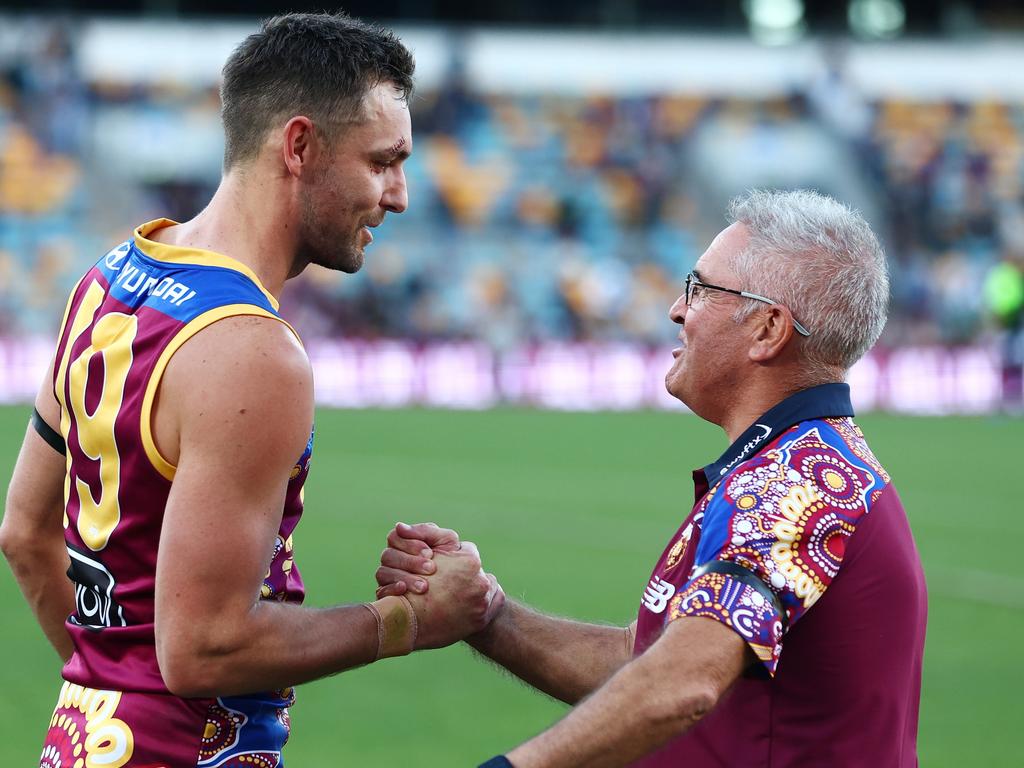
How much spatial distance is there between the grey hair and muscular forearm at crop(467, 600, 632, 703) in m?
0.94

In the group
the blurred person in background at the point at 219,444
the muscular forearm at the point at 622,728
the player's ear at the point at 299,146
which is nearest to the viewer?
the muscular forearm at the point at 622,728

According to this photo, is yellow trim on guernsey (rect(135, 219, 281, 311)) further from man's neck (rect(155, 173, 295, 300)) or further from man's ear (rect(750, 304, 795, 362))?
man's ear (rect(750, 304, 795, 362))

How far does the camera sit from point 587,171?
31609 millimetres

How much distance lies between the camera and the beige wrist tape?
2.94 meters

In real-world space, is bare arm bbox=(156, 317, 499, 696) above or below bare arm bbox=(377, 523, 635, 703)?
above

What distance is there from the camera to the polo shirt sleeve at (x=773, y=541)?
2.55 meters

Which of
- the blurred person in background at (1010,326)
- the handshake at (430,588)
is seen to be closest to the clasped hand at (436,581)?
the handshake at (430,588)

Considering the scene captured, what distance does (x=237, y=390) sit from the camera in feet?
8.41

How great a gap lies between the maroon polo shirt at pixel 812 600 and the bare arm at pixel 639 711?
84mm

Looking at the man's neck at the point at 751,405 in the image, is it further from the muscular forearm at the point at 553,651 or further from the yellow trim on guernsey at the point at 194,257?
the yellow trim on guernsey at the point at 194,257

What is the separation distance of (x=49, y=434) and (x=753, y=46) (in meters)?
32.7

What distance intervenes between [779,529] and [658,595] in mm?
458

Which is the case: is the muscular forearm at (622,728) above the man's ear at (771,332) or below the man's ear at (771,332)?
below

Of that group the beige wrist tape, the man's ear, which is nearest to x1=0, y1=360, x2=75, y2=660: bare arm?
the beige wrist tape
